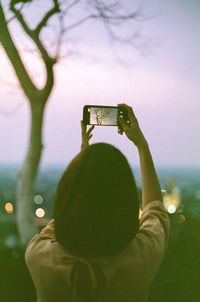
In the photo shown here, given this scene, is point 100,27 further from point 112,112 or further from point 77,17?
point 112,112

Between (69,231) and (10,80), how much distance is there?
1.04 meters

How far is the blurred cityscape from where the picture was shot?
5.02 ft

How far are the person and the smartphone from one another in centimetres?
38

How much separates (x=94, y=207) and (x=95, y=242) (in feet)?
0.24

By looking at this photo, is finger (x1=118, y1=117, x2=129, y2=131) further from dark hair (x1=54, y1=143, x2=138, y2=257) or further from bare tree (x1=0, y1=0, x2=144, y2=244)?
bare tree (x1=0, y1=0, x2=144, y2=244)

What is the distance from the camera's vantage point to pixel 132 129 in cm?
94

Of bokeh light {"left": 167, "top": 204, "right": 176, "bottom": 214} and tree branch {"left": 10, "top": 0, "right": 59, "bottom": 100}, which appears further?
bokeh light {"left": 167, "top": 204, "right": 176, "bottom": 214}

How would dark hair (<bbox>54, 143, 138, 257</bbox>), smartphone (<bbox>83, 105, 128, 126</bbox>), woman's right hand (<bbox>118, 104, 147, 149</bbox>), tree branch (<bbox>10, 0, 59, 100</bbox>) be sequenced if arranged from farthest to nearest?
tree branch (<bbox>10, 0, 59, 100</bbox>), smartphone (<bbox>83, 105, 128, 126</bbox>), woman's right hand (<bbox>118, 104, 147, 149</bbox>), dark hair (<bbox>54, 143, 138, 257</bbox>)

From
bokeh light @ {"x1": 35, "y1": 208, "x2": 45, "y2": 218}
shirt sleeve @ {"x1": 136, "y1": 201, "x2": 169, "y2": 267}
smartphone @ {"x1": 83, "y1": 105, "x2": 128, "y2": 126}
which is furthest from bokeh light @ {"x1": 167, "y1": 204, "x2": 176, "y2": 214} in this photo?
shirt sleeve @ {"x1": 136, "y1": 201, "x2": 169, "y2": 267}

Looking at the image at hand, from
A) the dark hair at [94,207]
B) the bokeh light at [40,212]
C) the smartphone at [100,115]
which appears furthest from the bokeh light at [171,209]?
the dark hair at [94,207]

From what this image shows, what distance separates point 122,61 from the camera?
1556 millimetres

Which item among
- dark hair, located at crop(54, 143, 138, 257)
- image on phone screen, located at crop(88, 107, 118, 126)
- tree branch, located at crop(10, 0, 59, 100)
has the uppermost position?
tree branch, located at crop(10, 0, 59, 100)

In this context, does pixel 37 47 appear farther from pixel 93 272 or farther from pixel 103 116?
pixel 93 272

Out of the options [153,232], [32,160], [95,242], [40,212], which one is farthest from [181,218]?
[95,242]
